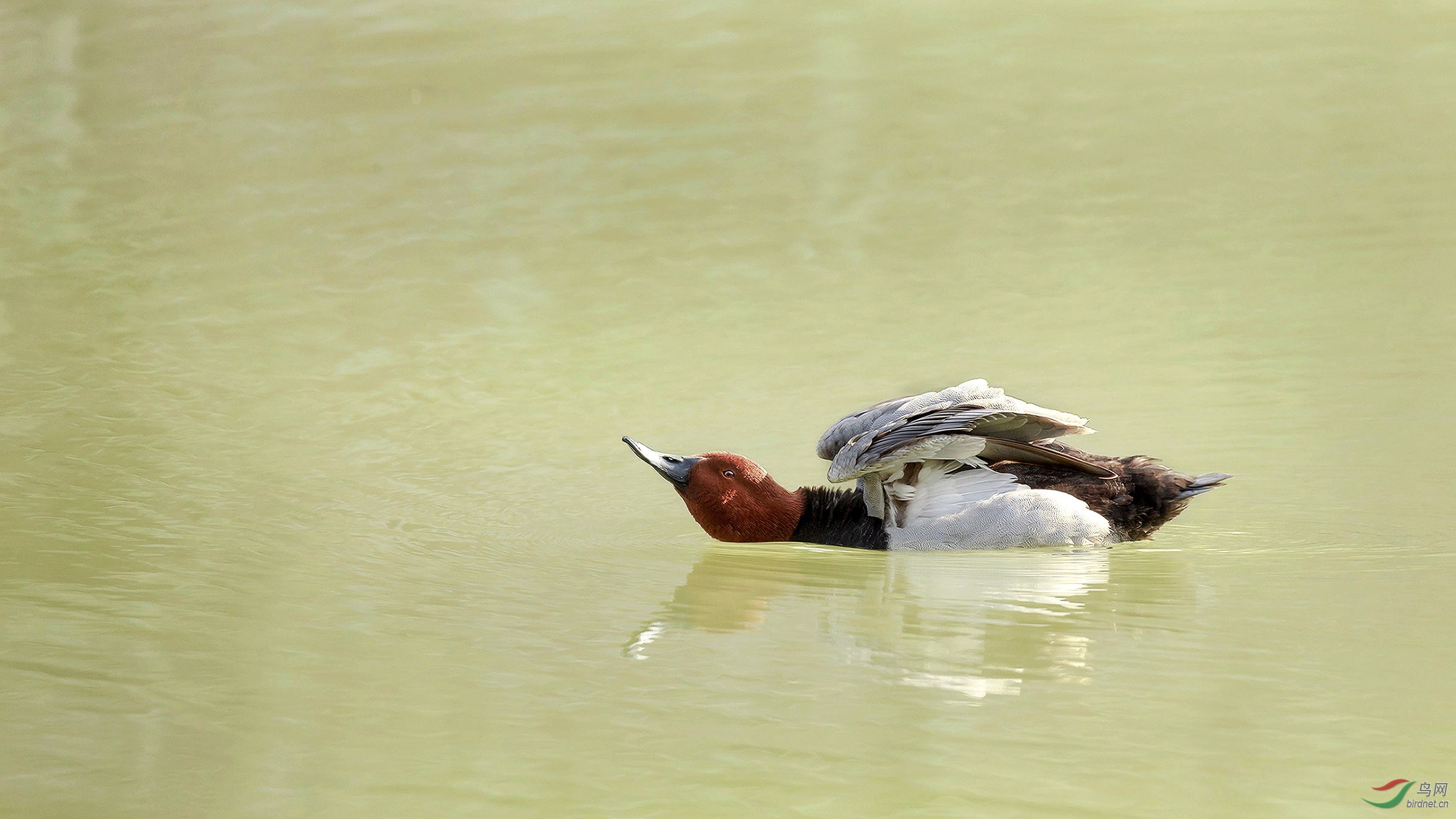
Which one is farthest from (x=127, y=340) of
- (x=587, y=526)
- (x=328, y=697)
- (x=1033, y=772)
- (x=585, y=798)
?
(x=1033, y=772)

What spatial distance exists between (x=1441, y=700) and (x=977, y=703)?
1058 mm

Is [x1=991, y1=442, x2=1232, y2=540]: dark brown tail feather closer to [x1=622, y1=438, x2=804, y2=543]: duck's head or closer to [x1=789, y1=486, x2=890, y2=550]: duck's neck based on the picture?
[x1=789, y1=486, x2=890, y2=550]: duck's neck

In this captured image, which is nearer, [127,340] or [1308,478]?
[1308,478]

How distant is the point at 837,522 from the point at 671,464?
0.60m

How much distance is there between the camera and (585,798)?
9.37 ft

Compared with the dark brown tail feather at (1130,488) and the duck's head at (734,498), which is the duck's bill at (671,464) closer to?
the duck's head at (734,498)

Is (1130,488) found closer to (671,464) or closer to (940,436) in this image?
(940,436)

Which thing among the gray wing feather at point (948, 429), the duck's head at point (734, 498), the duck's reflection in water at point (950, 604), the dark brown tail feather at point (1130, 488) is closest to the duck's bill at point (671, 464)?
the duck's head at point (734, 498)

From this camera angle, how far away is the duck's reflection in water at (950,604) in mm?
3580

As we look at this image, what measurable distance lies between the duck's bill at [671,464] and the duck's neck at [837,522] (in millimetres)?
390

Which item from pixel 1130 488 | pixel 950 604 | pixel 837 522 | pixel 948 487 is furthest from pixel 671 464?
pixel 1130 488

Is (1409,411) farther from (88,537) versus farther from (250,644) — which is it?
(88,537)

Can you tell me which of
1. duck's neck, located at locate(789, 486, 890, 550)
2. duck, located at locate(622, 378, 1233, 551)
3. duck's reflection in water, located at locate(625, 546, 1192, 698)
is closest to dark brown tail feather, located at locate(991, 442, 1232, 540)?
duck, located at locate(622, 378, 1233, 551)

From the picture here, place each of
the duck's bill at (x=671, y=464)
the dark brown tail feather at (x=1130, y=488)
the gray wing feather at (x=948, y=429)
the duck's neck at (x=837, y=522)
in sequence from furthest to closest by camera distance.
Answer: the duck's bill at (x=671, y=464)
the duck's neck at (x=837, y=522)
the dark brown tail feather at (x=1130, y=488)
the gray wing feather at (x=948, y=429)
